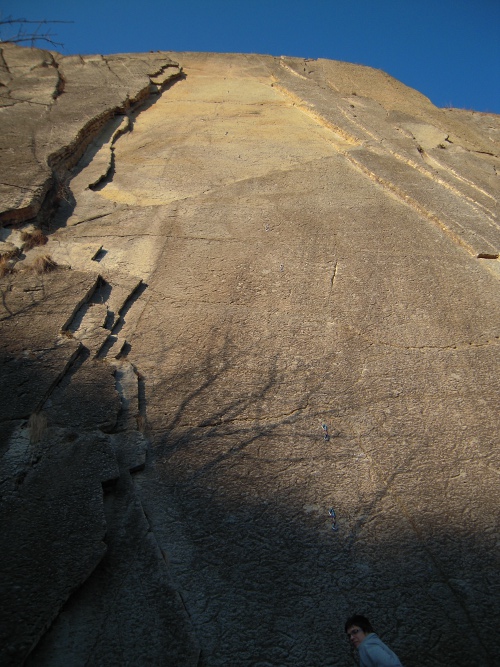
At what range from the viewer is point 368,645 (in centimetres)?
180

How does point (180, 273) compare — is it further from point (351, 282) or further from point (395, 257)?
point (395, 257)

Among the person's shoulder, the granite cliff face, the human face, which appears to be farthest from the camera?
the granite cliff face

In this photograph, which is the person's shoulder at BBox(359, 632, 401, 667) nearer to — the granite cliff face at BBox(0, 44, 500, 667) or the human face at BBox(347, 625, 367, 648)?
the human face at BBox(347, 625, 367, 648)

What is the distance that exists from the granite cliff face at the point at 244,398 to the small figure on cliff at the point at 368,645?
16cm

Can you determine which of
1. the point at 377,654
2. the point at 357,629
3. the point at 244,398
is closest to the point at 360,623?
the point at 357,629

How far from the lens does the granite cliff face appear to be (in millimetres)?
2064

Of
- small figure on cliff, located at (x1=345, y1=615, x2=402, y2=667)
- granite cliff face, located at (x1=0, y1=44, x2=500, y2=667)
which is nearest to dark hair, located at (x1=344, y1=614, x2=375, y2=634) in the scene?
small figure on cliff, located at (x1=345, y1=615, x2=402, y2=667)

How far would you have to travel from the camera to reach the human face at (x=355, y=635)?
187 cm

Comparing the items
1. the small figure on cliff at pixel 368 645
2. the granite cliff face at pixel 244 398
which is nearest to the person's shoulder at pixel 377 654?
the small figure on cliff at pixel 368 645

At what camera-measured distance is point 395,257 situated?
4148mm

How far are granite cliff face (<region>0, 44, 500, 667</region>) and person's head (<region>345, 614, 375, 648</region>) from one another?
15 cm

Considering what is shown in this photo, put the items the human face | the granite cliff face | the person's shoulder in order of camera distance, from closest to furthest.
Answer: the person's shoulder → the human face → the granite cliff face

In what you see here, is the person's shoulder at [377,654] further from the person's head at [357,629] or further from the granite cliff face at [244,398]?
the granite cliff face at [244,398]

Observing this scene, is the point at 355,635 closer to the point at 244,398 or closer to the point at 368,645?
the point at 368,645
